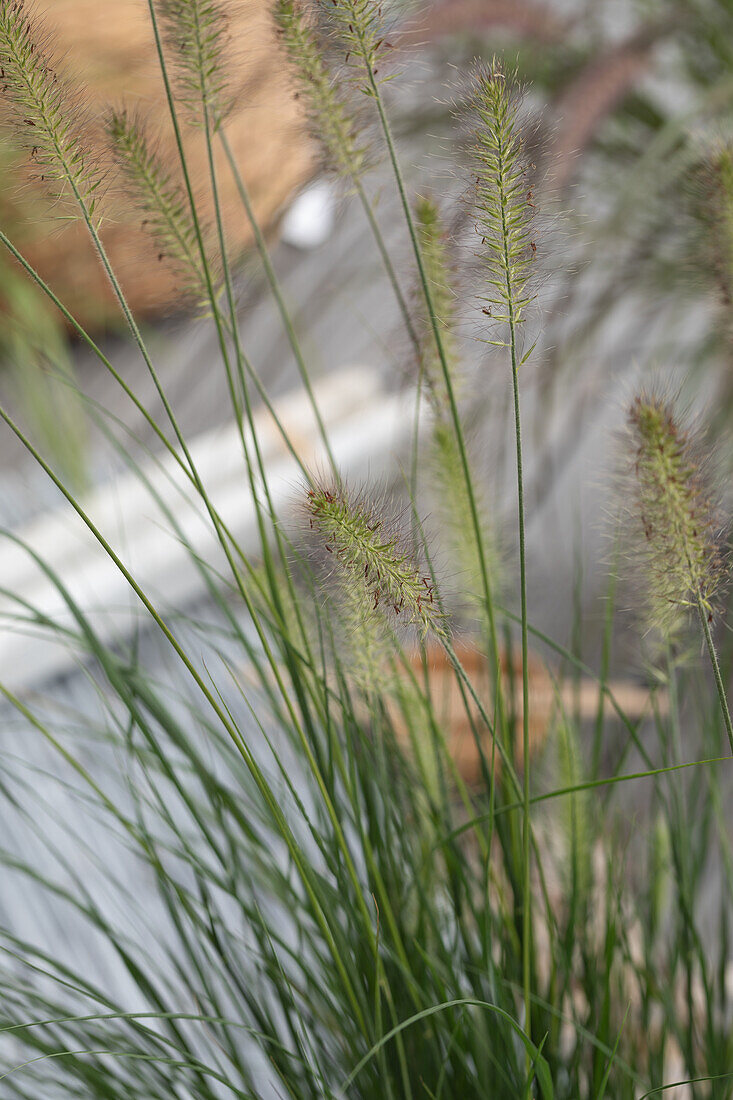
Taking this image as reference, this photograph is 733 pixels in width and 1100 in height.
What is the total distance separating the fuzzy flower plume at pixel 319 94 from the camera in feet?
0.74

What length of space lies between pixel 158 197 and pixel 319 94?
0.05 metres

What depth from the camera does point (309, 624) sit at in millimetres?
306

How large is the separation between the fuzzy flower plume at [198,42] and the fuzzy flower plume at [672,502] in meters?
0.11

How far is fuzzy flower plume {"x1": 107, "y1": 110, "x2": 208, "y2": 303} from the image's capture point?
0.23 meters

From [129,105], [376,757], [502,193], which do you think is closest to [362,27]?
[502,193]

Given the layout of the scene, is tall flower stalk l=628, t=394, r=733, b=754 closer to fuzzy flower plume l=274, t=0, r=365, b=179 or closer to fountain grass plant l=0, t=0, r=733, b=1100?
fountain grass plant l=0, t=0, r=733, b=1100

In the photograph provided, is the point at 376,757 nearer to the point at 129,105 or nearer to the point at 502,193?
the point at 502,193

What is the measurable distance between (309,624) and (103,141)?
14cm

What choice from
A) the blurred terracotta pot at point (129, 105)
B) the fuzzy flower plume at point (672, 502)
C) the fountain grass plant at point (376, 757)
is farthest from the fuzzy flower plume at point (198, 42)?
the blurred terracotta pot at point (129, 105)

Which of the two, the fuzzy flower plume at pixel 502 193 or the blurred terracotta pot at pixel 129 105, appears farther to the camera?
the blurred terracotta pot at pixel 129 105

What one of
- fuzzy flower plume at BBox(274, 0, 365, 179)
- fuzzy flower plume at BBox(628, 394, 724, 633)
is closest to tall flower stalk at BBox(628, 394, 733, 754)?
fuzzy flower plume at BBox(628, 394, 724, 633)

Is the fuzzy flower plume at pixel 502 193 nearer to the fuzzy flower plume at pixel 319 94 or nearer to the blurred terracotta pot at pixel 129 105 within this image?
the fuzzy flower plume at pixel 319 94

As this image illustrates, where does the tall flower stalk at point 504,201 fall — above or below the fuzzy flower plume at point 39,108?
below

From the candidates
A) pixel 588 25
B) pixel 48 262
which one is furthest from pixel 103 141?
pixel 48 262
